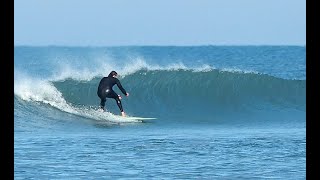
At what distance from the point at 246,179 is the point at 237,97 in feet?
40.0

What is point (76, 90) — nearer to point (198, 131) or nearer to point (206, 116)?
point (206, 116)

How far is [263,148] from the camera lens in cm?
914

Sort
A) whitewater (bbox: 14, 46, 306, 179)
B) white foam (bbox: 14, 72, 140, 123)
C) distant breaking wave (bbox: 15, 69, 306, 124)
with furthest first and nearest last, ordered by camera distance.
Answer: distant breaking wave (bbox: 15, 69, 306, 124) < white foam (bbox: 14, 72, 140, 123) < whitewater (bbox: 14, 46, 306, 179)

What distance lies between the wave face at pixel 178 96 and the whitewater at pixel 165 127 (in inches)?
0.8

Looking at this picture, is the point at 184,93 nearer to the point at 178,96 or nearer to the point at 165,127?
the point at 178,96

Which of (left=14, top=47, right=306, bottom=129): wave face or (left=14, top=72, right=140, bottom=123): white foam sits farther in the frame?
(left=14, top=47, right=306, bottom=129): wave face

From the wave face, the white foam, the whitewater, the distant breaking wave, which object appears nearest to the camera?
the whitewater

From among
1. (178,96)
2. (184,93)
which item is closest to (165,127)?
(178,96)

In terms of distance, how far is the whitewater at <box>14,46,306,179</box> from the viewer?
24.3 ft

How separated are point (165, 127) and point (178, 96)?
203 inches

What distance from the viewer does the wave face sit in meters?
16.0

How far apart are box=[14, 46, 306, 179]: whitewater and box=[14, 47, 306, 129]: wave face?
21 mm
